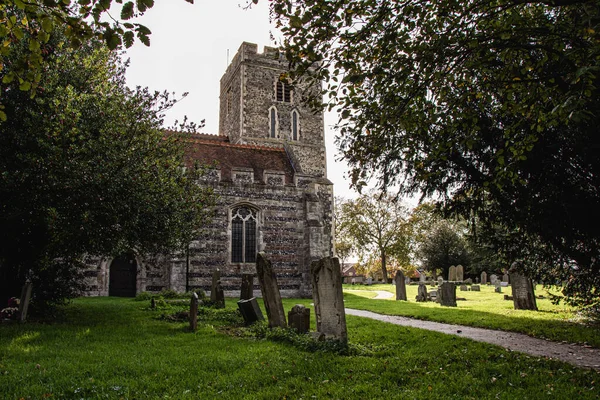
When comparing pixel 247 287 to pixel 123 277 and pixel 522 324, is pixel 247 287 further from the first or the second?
pixel 123 277

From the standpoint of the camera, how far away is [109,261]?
17641 mm

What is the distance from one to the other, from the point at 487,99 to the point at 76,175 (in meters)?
7.63

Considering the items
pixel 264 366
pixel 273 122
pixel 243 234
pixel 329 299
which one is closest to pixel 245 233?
pixel 243 234

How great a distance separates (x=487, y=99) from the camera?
6.35 m

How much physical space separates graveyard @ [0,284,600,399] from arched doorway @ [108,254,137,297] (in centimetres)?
970

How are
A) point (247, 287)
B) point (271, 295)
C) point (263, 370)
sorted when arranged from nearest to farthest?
point (263, 370), point (271, 295), point (247, 287)

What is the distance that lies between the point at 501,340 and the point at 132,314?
8.87 metres

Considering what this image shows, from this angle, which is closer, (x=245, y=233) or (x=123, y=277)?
(x=123, y=277)

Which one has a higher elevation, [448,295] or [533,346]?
[448,295]

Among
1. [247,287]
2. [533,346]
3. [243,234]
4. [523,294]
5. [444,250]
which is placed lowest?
[533,346]

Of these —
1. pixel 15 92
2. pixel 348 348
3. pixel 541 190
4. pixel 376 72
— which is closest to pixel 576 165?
pixel 541 190

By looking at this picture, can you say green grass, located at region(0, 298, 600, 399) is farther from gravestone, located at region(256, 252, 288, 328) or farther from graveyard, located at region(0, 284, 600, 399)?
gravestone, located at region(256, 252, 288, 328)

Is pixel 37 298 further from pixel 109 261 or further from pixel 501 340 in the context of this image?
pixel 501 340

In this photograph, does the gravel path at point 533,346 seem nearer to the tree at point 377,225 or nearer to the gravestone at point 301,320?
the gravestone at point 301,320
